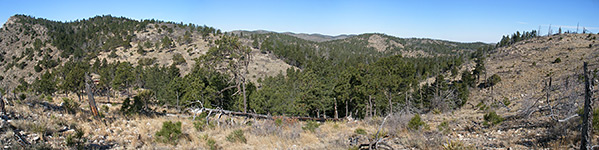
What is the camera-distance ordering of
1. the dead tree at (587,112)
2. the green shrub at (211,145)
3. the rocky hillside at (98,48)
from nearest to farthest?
the dead tree at (587,112) → the green shrub at (211,145) → the rocky hillside at (98,48)

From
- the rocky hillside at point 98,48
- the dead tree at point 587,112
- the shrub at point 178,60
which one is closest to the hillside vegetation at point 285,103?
the shrub at point 178,60

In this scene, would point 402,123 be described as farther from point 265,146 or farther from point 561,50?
point 561,50

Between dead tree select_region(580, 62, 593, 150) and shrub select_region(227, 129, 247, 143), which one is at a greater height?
dead tree select_region(580, 62, 593, 150)

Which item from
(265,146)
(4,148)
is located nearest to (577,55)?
(265,146)

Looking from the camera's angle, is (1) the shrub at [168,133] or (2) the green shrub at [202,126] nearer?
(1) the shrub at [168,133]

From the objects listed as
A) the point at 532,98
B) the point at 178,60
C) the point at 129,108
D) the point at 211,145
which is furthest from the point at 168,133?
the point at 178,60

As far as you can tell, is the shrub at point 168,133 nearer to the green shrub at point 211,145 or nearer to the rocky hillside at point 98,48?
the green shrub at point 211,145

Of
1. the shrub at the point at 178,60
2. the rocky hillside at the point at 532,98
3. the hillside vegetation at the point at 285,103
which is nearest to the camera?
the rocky hillside at the point at 532,98

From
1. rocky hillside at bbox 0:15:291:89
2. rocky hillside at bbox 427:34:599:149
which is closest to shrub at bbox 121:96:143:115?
rocky hillside at bbox 427:34:599:149

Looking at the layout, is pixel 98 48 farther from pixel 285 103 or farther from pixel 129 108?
pixel 129 108

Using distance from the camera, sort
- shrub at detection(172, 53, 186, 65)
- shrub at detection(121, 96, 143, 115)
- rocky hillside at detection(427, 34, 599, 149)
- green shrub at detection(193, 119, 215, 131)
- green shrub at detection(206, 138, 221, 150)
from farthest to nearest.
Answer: shrub at detection(172, 53, 186, 65)
shrub at detection(121, 96, 143, 115)
green shrub at detection(193, 119, 215, 131)
rocky hillside at detection(427, 34, 599, 149)
green shrub at detection(206, 138, 221, 150)

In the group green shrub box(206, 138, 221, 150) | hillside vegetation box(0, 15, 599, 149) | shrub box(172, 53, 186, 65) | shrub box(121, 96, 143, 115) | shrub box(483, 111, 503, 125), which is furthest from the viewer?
shrub box(172, 53, 186, 65)

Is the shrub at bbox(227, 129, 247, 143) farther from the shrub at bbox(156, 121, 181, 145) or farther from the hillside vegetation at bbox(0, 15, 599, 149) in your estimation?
the shrub at bbox(156, 121, 181, 145)

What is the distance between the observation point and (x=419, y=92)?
4100 centimetres
